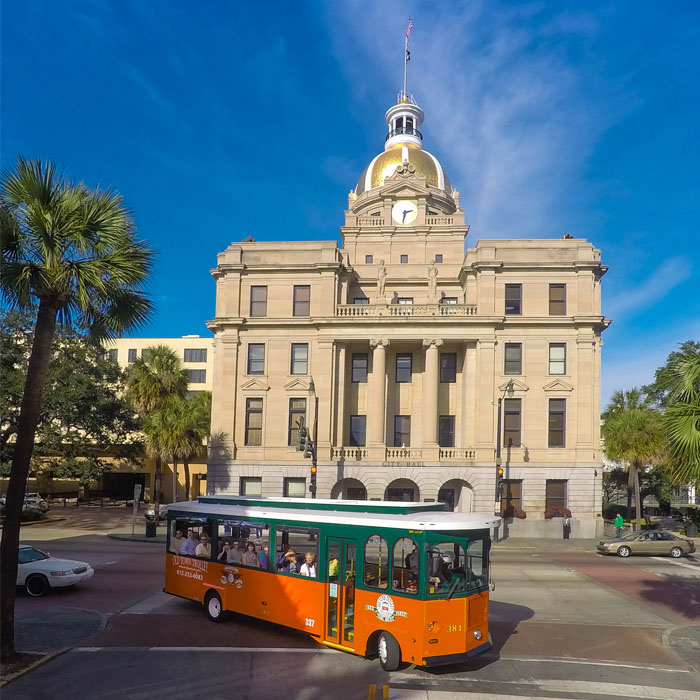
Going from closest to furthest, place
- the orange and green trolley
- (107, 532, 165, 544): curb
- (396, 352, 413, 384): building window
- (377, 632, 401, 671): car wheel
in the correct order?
the orange and green trolley, (377, 632, 401, 671): car wheel, (107, 532, 165, 544): curb, (396, 352, 413, 384): building window

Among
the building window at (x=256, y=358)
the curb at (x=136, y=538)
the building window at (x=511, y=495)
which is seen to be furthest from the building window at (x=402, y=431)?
the curb at (x=136, y=538)

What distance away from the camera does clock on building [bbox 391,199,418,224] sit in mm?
48625

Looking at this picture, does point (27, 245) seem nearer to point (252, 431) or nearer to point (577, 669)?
point (577, 669)

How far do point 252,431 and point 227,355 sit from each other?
16.8ft

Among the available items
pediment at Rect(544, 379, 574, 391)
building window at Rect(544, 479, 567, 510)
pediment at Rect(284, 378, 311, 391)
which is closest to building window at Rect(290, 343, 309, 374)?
pediment at Rect(284, 378, 311, 391)

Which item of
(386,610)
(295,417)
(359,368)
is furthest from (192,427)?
(386,610)

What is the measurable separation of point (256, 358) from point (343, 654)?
29.7 m

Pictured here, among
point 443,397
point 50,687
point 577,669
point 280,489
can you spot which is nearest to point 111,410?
point 280,489

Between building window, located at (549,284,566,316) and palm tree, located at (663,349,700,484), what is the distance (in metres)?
28.2

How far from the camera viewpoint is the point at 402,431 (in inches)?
1645

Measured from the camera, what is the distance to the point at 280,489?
39.5 meters

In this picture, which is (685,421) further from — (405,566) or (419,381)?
(419,381)

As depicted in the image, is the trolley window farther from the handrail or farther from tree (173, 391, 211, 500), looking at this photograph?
the handrail

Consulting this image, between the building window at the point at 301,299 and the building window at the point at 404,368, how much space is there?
6840 millimetres
